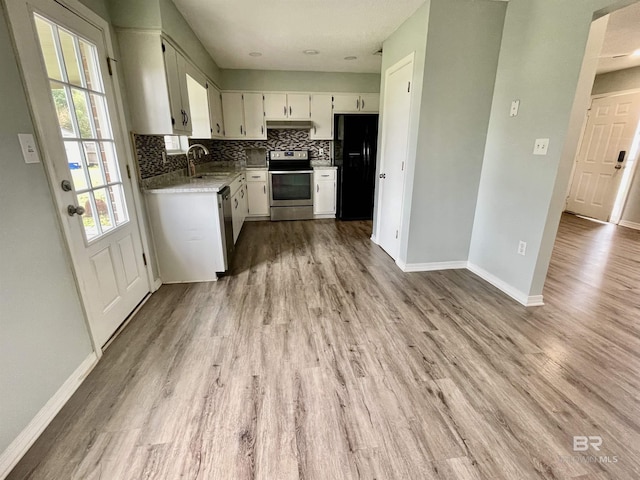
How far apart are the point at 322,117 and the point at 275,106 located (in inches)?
30.5

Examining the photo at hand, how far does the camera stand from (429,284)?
2738mm

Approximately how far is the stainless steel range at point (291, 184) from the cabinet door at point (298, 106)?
1.81 feet

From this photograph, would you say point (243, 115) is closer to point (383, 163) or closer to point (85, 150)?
point (383, 163)

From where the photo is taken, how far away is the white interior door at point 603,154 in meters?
4.45

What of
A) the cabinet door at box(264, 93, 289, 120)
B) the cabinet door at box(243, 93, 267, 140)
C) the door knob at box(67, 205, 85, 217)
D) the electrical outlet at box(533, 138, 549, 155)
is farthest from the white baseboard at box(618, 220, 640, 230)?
the door knob at box(67, 205, 85, 217)

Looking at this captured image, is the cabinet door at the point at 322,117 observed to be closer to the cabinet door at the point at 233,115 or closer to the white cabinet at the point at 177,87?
the cabinet door at the point at 233,115

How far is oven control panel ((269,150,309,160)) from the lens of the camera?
16.2 ft

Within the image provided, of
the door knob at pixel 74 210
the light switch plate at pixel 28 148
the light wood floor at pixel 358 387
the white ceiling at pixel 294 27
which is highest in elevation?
the white ceiling at pixel 294 27

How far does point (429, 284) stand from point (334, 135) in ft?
10.3

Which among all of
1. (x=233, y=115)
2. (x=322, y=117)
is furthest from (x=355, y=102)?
(x=233, y=115)

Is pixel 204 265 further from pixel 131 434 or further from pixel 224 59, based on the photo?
pixel 224 59

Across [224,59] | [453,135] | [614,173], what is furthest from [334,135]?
[614,173]

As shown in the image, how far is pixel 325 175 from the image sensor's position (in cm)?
491

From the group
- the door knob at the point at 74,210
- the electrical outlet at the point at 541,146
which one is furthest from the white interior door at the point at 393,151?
the door knob at the point at 74,210
